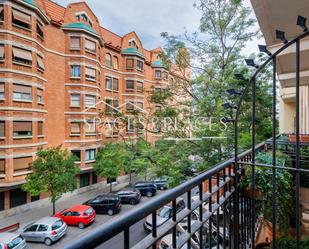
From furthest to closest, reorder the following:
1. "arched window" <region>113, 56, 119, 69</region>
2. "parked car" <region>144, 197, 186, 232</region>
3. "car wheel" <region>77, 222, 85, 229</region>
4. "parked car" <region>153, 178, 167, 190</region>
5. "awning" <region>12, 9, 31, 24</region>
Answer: "arched window" <region>113, 56, 119, 69</region>, "awning" <region>12, 9, 31, 24</region>, "car wheel" <region>77, 222, 85, 229</region>, "parked car" <region>153, 178, 167, 190</region>, "parked car" <region>144, 197, 186, 232</region>

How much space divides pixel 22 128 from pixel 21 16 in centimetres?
387

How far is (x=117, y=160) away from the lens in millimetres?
10016

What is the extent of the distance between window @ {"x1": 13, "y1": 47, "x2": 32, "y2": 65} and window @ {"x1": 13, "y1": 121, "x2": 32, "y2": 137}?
2126 millimetres

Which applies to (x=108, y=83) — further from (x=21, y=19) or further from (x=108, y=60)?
(x=21, y=19)

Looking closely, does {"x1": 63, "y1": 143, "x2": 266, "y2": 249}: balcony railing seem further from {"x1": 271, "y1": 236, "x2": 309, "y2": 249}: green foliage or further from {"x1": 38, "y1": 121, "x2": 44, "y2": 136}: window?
{"x1": 38, "y1": 121, "x2": 44, "y2": 136}: window

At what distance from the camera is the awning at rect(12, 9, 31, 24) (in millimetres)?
7879

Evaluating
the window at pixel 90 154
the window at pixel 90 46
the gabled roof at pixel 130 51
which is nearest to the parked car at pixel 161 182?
the window at pixel 90 154

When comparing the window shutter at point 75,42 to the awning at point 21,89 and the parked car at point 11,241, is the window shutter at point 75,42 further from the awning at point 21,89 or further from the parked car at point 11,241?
the parked car at point 11,241

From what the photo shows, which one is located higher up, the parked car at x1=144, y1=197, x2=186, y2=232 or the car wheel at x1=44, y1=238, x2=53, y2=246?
the parked car at x1=144, y1=197, x2=186, y2=232

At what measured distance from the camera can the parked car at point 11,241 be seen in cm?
499

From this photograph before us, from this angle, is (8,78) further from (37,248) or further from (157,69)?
(157,69)

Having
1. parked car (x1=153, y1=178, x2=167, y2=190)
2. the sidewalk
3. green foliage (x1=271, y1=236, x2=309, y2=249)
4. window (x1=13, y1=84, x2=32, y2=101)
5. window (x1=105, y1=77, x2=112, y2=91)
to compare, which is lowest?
the sidewalk

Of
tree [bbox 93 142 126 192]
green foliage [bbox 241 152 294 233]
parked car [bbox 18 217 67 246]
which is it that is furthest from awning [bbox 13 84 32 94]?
green foliage [bbox 241 152 294 233]

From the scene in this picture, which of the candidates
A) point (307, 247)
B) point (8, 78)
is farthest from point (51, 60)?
point (307, 247)
